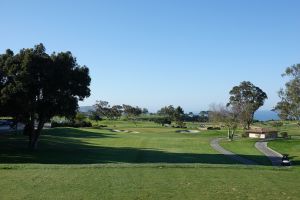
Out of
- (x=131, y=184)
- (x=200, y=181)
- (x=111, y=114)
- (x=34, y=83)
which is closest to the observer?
(x=131, y=184)

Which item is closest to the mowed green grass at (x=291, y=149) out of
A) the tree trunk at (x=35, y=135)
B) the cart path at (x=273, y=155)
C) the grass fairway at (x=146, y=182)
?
the cart path at (x=273, y=155)

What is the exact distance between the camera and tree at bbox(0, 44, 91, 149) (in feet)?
125

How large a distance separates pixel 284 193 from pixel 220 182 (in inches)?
85.8

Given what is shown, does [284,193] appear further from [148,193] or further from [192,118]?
[192,118]

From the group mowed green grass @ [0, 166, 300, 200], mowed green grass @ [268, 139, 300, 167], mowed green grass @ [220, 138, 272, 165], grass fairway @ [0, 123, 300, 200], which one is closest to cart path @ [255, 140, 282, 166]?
mowed green grass @ [220, 138, 272, 165]

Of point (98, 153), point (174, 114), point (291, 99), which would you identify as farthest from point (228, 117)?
point (174, 114)

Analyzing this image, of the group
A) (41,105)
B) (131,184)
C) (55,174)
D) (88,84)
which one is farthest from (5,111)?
(131,184)

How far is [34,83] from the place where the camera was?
3866cm

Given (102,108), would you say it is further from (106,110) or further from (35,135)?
(35,135)

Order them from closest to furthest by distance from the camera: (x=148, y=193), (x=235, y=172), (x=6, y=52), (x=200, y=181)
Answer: (x=148, y=193)
(x=200, y=181)
(x=235, y=172)
(x=6, y=52)

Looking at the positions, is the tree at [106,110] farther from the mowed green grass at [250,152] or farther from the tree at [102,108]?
the mowed green grass at [250,152]

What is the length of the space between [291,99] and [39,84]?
3082cm

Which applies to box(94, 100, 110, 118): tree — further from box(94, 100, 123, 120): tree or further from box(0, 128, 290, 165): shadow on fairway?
box(0, 128, 290, 165): shadow on fairway

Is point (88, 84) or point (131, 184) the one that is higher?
point (88, 84)
